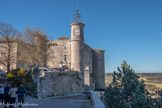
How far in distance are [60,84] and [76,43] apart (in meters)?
13.2

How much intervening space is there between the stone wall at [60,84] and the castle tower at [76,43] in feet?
18.7

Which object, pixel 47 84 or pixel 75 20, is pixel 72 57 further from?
pixel 47 84

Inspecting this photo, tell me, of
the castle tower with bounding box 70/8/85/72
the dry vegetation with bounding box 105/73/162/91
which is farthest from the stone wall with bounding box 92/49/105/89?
the dry vegetation with bounding box 105/73/162/91

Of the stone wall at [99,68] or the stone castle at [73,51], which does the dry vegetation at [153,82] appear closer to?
the stone wall at [99,68]

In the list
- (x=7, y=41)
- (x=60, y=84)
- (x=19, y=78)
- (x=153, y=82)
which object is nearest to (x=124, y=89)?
(x=60, y=84)

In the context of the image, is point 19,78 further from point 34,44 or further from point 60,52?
point 60,52

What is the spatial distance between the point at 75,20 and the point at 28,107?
2953 centimetres

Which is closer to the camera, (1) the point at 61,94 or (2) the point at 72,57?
(1) the point at 61,94

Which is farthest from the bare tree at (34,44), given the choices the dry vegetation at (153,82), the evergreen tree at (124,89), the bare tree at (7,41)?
the dry vegetation at (153,82)

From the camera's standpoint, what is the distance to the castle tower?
31.3 m

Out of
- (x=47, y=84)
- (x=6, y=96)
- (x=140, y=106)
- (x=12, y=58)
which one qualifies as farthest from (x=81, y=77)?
(x=6, y=96)

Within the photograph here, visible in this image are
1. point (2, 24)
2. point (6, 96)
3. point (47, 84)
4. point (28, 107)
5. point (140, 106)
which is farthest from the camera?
point (2, 24)

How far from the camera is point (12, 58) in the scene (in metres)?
24.0

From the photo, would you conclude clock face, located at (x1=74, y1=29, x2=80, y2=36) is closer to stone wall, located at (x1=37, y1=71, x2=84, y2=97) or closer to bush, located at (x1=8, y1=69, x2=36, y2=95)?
stone wall, located at (x1=37, y1=71, x2=84, y2=97)
